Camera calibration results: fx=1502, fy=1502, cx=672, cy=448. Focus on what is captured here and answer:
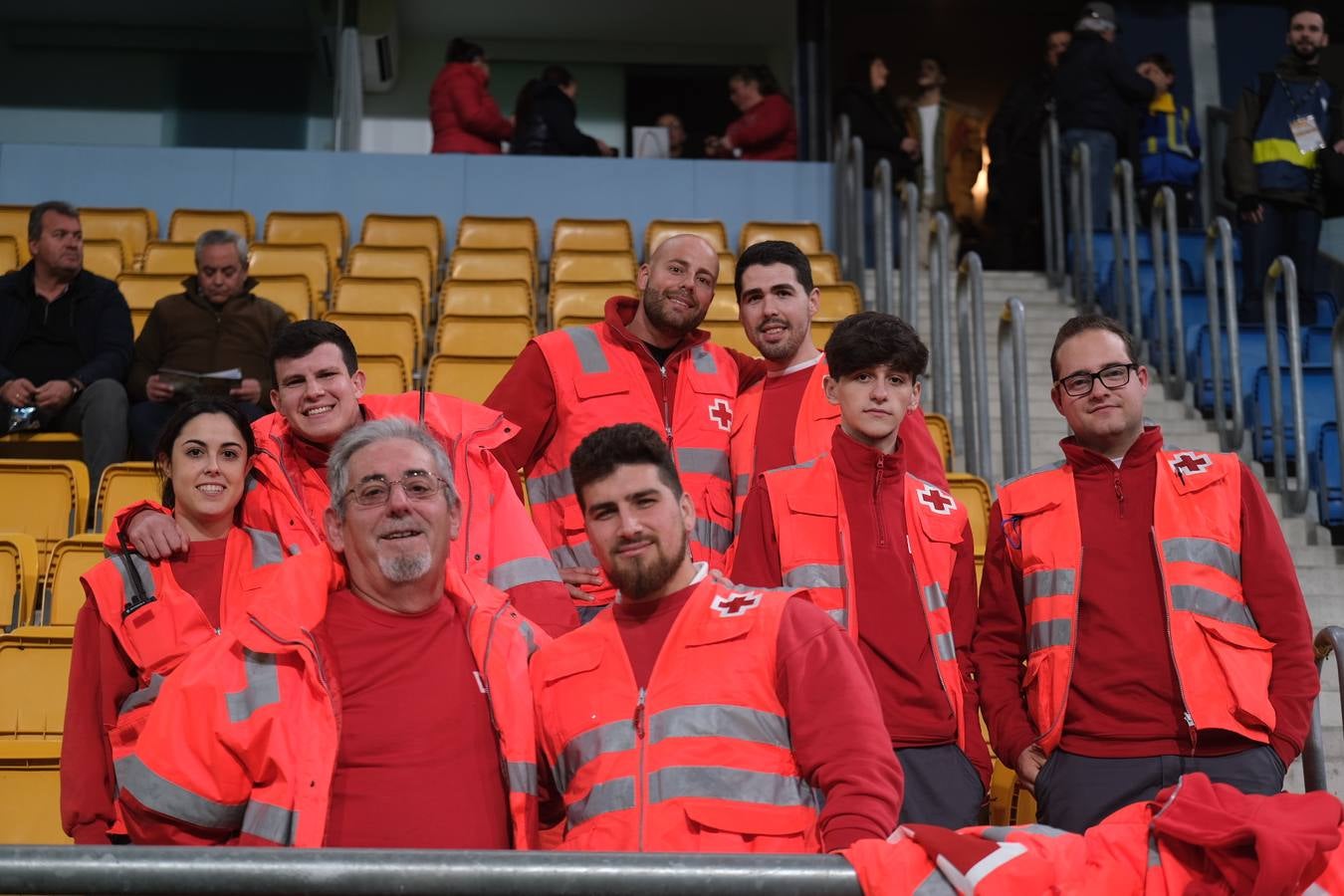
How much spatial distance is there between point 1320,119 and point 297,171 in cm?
531

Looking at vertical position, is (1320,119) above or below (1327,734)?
above

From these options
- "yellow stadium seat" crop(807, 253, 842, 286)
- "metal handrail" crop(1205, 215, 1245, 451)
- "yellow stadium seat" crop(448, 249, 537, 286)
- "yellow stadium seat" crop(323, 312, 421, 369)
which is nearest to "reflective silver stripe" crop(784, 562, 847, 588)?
"metal handrail" crop(1205, 215, 1245, 451)

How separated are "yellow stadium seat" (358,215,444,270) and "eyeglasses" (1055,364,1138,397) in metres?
5.23

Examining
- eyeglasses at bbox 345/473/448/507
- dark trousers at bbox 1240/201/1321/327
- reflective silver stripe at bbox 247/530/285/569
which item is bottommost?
reflective silver stripe at bbox 247/530/285/569

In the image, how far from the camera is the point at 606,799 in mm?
2219

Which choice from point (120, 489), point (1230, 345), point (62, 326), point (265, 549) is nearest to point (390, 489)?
point (265, 549)

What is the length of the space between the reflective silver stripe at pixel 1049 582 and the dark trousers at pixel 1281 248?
4254 mm

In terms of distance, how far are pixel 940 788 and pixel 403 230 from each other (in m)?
5.77

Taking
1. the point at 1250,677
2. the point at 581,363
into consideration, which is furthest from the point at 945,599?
the point at 581,363

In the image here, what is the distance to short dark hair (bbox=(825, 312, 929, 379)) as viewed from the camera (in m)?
2.89

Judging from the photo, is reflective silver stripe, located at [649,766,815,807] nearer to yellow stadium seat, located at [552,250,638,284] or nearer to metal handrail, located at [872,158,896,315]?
metal handrail, located at [872,158,896,315]

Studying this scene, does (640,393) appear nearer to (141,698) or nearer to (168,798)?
(141,698)

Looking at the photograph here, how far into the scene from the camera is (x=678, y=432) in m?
3.45

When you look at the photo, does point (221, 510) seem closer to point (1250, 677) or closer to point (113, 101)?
point (1250, 677)
